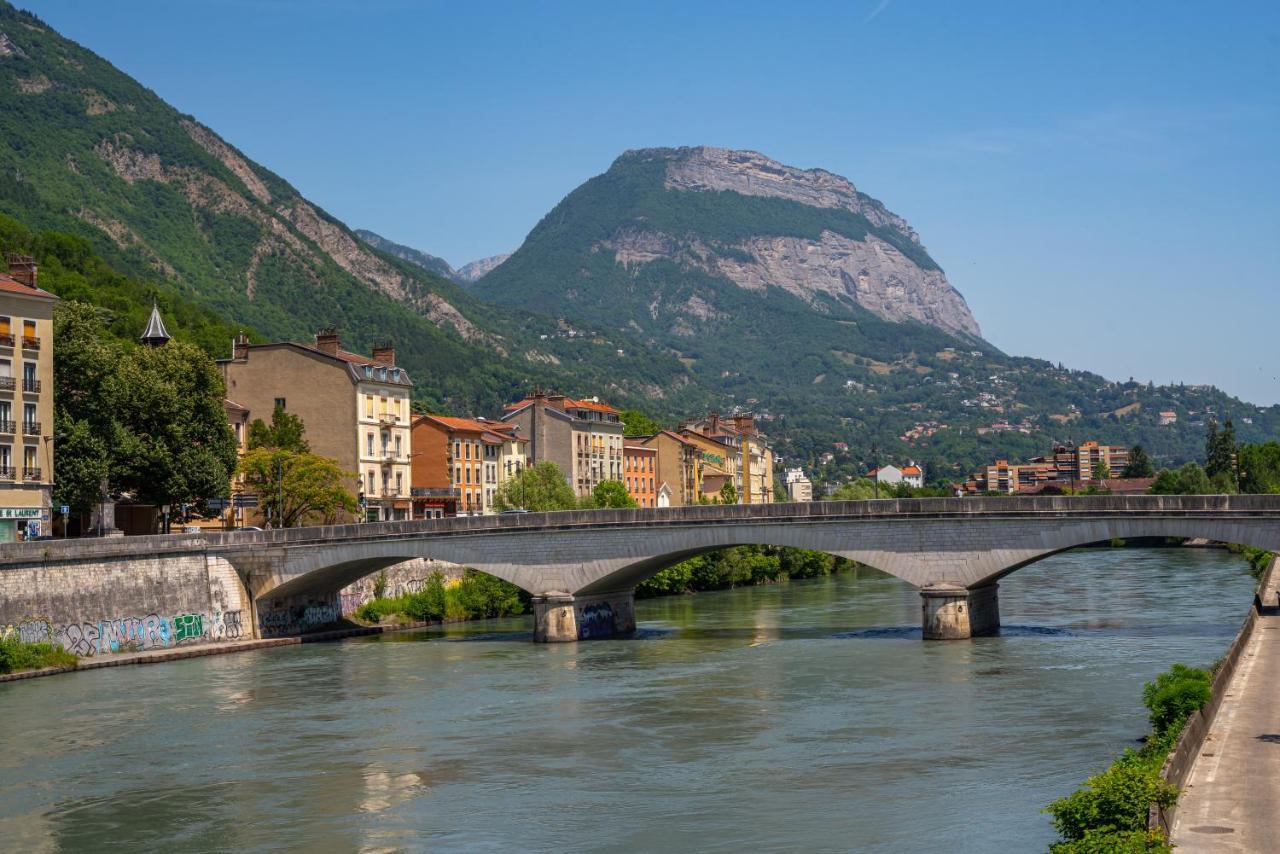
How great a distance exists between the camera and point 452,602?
86125mm

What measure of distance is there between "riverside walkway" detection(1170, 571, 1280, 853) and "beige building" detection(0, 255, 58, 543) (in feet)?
165

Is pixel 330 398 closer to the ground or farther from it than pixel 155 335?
closer to the ground

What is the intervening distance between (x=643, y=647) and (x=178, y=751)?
91.6ft

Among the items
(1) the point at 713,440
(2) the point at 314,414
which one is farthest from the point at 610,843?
(1) the point at 713,440

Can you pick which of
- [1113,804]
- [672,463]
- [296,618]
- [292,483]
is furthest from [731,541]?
[672,463]

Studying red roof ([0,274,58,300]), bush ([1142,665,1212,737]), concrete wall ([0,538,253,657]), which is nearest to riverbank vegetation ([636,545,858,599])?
concrete wall ([0,538,253,657])

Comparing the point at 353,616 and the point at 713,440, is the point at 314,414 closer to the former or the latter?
the point at 353,616

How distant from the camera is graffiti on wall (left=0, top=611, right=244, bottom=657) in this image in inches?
2470

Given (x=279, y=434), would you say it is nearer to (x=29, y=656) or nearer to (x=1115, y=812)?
(x=29, y=656)

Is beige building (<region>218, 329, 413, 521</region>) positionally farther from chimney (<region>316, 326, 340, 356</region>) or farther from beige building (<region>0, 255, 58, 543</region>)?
beige building (<region>0, 255, 58, 543</region>)

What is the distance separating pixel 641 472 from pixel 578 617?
267 ft

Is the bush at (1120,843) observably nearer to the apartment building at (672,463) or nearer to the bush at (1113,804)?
the bush at (1113,804)

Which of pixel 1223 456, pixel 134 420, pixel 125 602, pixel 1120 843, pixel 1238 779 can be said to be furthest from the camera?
pixel 1223 456

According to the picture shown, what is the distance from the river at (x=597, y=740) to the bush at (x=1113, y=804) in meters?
5.67
